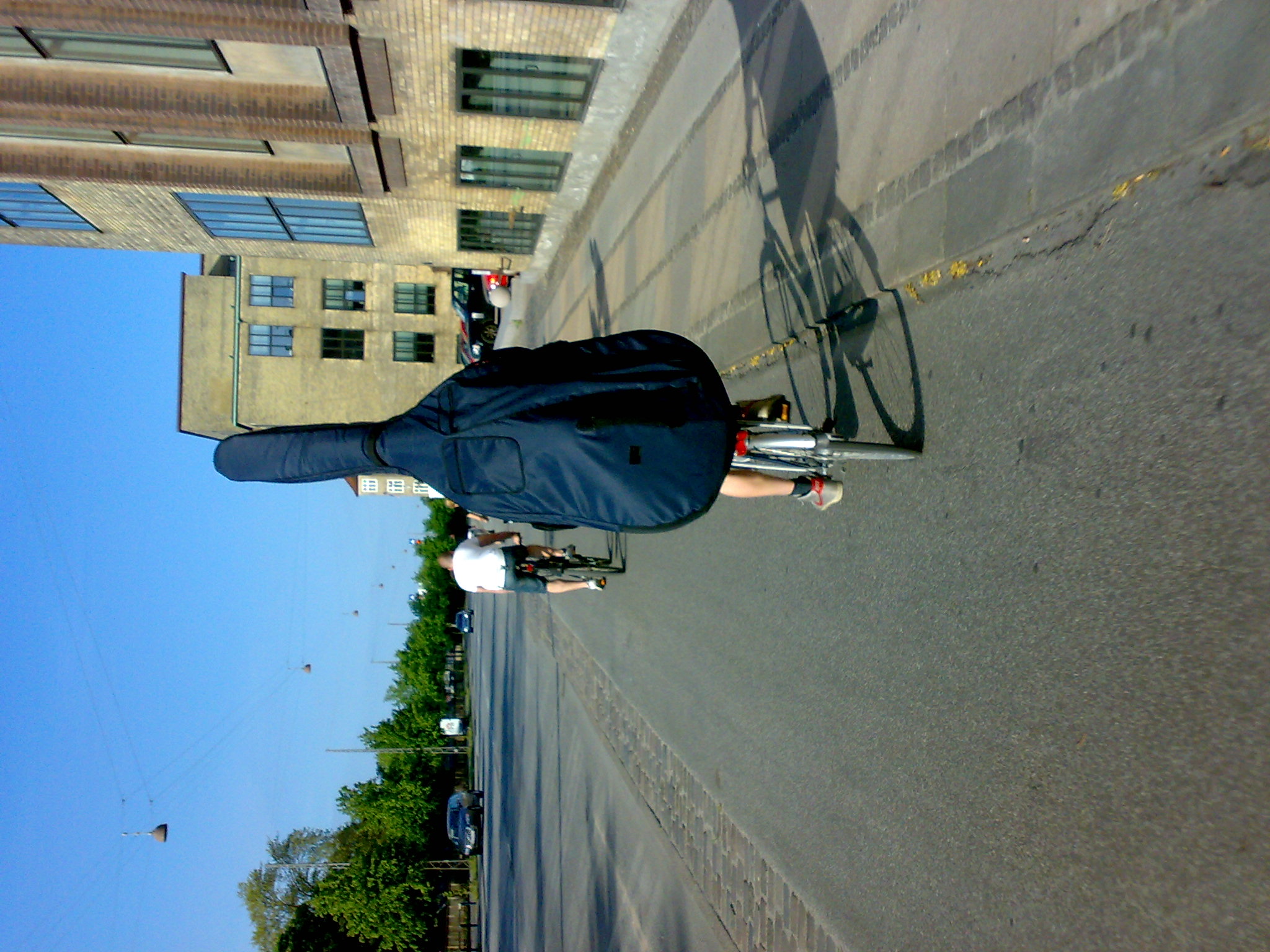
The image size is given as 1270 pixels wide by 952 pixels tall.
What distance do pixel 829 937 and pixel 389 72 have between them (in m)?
11.6

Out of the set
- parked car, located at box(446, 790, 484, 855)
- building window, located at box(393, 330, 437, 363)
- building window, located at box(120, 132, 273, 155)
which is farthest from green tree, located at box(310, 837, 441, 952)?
building window, located at box(120, 132, 273, 155)

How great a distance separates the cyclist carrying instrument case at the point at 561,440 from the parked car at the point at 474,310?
1968 cm

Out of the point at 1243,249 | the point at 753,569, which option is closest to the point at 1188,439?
Result: the point at 1243,249

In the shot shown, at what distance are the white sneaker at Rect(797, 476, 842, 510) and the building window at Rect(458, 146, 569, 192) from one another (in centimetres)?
1043

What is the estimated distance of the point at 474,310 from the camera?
25.1 meters

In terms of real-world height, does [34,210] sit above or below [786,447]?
above

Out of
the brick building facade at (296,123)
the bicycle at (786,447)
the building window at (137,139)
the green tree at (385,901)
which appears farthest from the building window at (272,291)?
the green tree at (385,901)

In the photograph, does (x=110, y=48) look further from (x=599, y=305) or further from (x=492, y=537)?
(x=492, y=537)

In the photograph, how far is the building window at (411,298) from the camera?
27.0m

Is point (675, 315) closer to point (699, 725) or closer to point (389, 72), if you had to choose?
point (699, 725)

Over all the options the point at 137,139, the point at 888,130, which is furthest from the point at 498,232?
the point at 888,130

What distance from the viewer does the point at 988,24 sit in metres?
4.03

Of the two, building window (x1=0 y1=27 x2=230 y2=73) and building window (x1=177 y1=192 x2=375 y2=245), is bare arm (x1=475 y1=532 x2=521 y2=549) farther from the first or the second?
building window (x1=177 y1=192 x2=375 y2=245)

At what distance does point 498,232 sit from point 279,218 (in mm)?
4507
